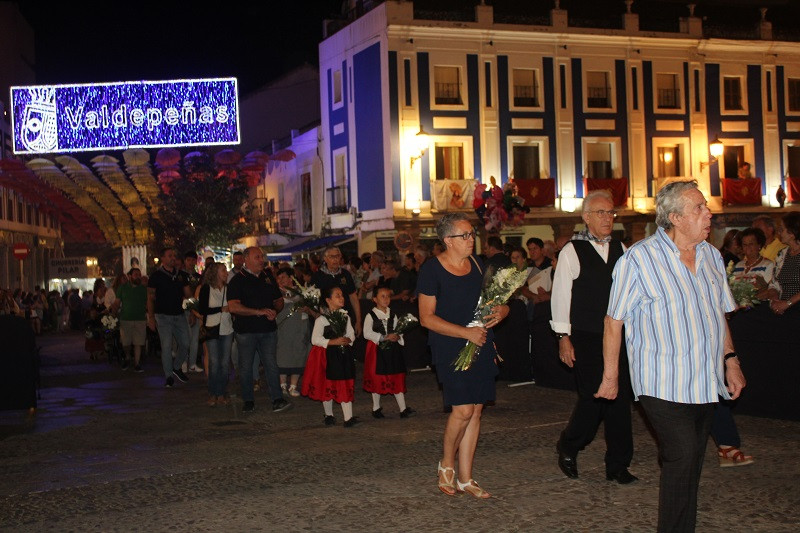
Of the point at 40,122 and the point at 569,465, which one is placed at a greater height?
the point at 40,122

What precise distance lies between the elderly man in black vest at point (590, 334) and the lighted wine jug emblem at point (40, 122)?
118 ft

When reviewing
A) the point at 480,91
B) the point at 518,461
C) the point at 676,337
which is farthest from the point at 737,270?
the point at 480,91

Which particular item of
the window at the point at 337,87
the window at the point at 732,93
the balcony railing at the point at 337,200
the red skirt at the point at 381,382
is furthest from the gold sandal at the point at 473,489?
the window at the point at 732,93

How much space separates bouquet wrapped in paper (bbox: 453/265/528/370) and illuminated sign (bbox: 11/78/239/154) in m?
33.7

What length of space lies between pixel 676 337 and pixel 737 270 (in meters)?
6.24

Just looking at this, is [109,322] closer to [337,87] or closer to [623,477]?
[623,477]

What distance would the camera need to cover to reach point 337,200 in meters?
39.3

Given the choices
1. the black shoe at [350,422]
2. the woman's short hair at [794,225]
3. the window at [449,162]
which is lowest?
the black shoe at [350,422]

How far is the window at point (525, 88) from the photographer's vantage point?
37.4 m

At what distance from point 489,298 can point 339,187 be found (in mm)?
31796

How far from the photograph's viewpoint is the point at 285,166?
46.8 meters

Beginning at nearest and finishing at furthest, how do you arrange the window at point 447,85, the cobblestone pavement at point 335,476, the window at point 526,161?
the cobblestone pavement at point 335,476 < the window at point 447,85 < the window at point 526,161

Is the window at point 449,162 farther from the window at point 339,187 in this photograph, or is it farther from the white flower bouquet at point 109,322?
the white flower bouquet at point 109,322

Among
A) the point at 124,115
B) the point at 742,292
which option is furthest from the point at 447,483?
the point at 124,115
